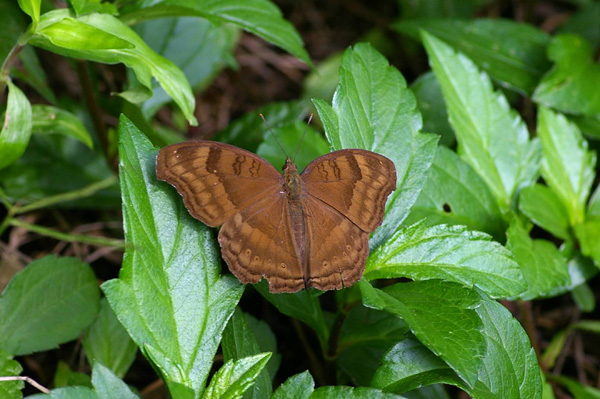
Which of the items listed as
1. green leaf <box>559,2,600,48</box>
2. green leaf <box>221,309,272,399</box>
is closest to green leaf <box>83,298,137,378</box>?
green leaf <box>221,309,272,399</box>

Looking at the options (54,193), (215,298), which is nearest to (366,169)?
(215,298)

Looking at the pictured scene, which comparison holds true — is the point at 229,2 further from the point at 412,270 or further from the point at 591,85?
the point at 591,85

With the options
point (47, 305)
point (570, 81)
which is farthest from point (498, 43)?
point (47, 305)

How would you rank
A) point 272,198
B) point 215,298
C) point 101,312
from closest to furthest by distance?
point 215,298 < point 272,198 < point 101,312

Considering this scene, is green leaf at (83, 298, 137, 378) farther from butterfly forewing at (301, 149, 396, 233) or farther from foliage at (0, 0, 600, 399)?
butterfly forewing at (301, 149, 396, 233)

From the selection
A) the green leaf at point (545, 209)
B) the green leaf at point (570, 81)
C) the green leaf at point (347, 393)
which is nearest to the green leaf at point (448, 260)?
the green leaf at point (347, 393)

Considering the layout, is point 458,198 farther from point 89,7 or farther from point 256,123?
point 89,7
